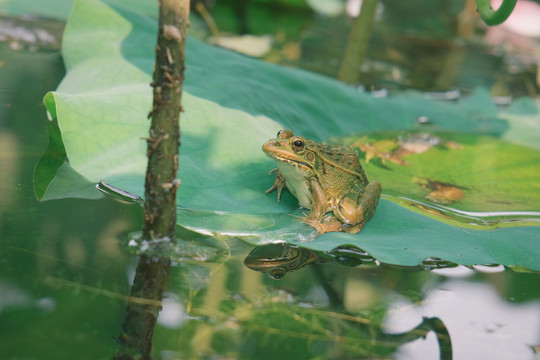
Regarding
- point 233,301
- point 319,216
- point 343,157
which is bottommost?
point 233,301

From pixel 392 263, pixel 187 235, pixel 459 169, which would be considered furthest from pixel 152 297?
pixel 459 169

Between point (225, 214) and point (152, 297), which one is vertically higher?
point (225, 214)

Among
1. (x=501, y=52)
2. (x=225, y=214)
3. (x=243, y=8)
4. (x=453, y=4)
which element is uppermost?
(x=453, y=4)

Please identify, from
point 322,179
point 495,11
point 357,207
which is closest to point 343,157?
point 322,179

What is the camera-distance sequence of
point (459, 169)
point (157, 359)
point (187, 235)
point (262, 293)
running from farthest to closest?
point (459, 169)
point (187, 235)
point (262, 293)
point (157, 359)

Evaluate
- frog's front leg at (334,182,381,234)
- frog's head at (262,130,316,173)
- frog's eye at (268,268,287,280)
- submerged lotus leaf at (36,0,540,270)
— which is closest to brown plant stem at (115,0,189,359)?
submerged lotus leaf at (36,0,540,270)

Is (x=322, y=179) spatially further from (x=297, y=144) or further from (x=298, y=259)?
(x=298, y=259)

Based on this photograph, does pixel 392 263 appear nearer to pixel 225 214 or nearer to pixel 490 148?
pixel 225 214
